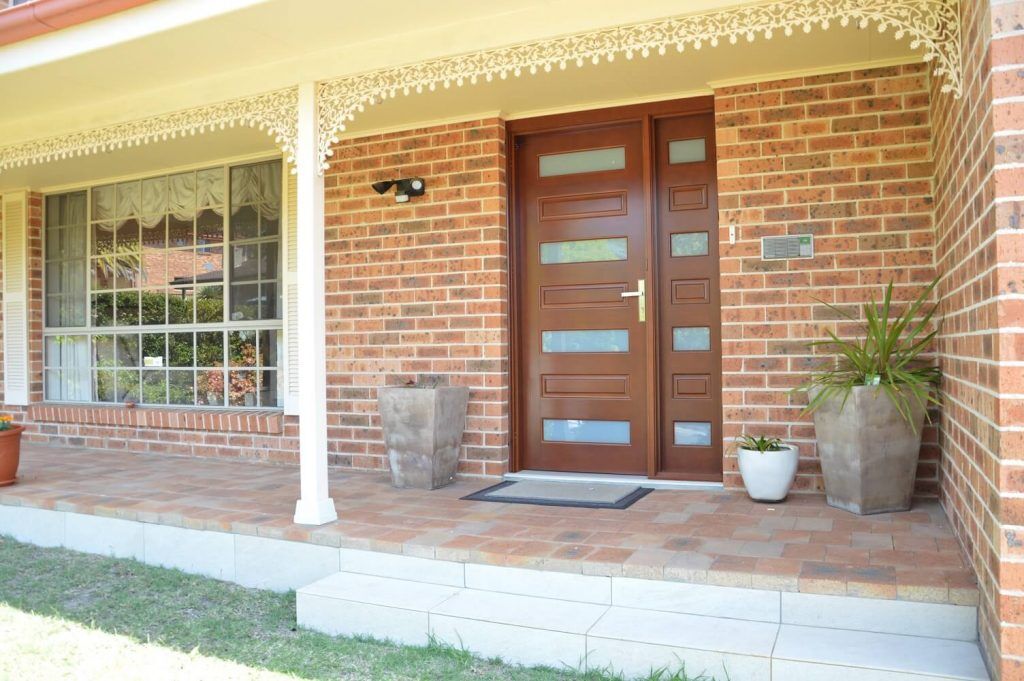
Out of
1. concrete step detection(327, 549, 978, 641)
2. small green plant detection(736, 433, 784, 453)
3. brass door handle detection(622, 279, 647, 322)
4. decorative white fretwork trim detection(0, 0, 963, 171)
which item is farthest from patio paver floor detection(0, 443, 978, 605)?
decorative white fretwork trim detection(0, 0, 963, 171)

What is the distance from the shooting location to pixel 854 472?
3.61 metres

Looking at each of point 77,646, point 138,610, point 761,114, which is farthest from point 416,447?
point 761,114

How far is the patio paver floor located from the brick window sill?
0.53 metres

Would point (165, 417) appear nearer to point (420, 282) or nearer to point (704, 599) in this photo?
point (420, 282)

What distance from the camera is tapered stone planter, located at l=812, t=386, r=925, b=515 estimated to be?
3537mm

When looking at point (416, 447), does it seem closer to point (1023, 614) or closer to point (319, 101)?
point (319, 101)

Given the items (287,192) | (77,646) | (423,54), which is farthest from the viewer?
(287,192)

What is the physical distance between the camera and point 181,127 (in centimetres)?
448

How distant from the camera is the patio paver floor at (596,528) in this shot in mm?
2803

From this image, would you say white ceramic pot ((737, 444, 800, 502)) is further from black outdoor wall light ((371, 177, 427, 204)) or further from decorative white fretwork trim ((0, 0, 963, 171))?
black outdoor wall light ((371, 177, 427, 204))

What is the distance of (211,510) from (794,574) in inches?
116

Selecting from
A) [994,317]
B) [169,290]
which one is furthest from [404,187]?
[994,317]

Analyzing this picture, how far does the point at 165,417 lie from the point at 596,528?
13.1 ft

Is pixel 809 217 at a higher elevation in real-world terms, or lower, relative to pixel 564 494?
higher
